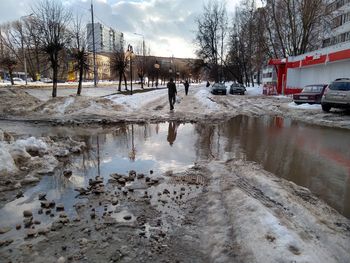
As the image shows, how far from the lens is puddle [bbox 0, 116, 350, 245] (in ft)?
17.7

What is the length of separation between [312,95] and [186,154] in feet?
52.8

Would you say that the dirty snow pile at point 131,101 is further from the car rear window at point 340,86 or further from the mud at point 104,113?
the car rear window at point 340,86

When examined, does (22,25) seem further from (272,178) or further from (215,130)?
(272,178)

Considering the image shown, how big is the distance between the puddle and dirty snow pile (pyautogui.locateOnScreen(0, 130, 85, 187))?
0.34 metres

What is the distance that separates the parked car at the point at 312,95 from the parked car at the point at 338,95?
3648 mm

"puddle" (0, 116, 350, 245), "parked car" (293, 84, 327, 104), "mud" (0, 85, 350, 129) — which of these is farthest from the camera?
"parked car" (293, 84, 327, 104)

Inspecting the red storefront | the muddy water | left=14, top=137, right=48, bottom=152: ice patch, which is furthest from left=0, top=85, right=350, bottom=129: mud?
the red storefront

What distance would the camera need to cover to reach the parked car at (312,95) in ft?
A: 69.9

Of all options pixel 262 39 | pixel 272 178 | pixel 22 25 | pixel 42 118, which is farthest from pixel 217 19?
pixel 272 178

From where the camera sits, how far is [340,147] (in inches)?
374

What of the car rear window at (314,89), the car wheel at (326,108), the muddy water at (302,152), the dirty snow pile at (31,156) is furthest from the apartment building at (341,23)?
the dirty snow pile at (31,156)

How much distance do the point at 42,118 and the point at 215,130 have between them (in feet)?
30.3

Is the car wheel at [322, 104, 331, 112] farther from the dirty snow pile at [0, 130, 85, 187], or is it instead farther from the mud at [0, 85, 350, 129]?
the dirty snow pile at [0, 130, 85, 187]

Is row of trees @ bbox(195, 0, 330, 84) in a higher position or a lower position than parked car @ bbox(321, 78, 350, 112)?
higher
